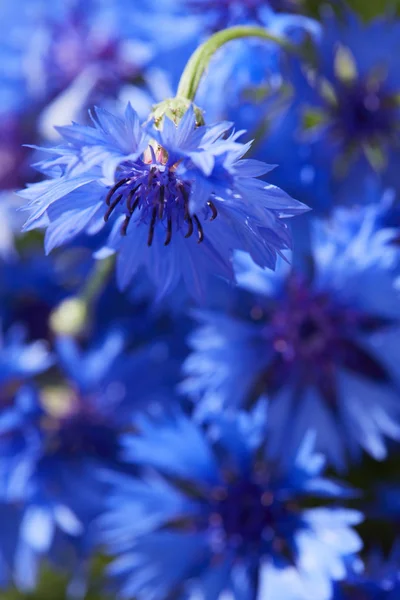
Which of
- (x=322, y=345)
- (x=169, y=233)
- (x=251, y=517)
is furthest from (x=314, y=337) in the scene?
(x=169, y=233)

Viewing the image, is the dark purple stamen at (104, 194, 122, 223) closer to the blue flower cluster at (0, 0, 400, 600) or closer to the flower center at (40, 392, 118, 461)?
the blue flower cluster at (0, 0, 400, 600)

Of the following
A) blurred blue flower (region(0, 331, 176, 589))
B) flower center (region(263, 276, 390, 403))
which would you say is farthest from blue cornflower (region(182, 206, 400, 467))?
blurred blue flower (region(0, 331, 176, 589))

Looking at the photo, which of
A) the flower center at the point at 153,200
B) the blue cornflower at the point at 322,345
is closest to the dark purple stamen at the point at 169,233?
the flower center at the point at 153,200

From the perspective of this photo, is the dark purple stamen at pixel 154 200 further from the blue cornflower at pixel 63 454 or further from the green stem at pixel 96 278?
the blue cornflower at pixel 63 454

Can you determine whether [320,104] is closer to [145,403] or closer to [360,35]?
[360,35]

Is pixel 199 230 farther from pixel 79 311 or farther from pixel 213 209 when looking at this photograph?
pixel 79 311

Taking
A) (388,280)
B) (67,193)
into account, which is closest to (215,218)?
(67,193)
